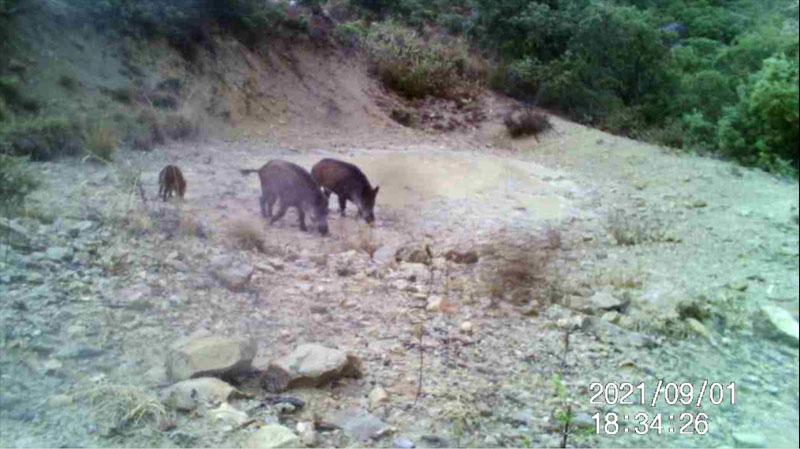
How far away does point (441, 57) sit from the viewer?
13.9 ft

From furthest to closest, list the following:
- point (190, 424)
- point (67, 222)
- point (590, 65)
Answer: point (67, 222) < point (590, 65) < point (190, 424)

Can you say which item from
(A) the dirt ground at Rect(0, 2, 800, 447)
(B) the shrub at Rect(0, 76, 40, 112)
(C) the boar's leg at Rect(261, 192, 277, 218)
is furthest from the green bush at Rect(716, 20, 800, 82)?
(B) the shrub at Rect(0, 76, 40, 112)

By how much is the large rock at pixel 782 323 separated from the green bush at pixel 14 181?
364 centimetres

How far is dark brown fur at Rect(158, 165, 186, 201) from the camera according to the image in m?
4.47

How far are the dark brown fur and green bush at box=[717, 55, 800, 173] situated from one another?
2758mm

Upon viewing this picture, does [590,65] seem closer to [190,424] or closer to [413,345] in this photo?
[413,345]

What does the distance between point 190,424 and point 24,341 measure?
859mm

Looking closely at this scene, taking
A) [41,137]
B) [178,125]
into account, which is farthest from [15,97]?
[178,125]

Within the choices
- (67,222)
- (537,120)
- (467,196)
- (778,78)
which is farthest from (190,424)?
(778,78)

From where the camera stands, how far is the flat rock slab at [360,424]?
346 centimetres

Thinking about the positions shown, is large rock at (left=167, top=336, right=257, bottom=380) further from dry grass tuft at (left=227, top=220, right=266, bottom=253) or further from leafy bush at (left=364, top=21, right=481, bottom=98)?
leafy bush at (left=364, top=21, right=481, bottom=98)

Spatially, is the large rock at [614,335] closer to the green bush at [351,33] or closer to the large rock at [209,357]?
the large rock at [209,357]

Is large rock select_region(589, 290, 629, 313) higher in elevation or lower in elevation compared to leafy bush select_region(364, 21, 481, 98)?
lower

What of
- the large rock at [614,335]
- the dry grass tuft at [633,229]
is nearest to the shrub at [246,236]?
the large rock at [614,335]
